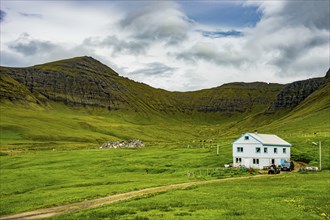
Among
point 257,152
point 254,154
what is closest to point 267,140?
point 257,152

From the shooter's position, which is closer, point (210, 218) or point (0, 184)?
point (210, 218)

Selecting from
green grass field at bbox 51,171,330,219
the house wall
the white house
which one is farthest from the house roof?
green grass field at bbox 51,171,330,219

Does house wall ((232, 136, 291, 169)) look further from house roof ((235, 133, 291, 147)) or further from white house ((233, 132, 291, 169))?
house roof ((235, 133, 291, 147))

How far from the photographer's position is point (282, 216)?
3412 cm

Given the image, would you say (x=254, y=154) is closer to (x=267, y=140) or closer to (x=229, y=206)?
(x=267, y=140)

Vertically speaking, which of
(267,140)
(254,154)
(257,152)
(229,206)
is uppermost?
(267,140)

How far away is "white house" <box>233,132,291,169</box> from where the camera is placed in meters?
107

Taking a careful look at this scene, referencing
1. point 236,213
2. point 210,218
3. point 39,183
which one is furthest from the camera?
point 39,183

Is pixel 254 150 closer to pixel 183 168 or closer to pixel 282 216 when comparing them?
pixel 183 168

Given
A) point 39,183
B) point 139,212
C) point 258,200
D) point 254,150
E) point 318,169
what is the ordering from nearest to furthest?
point 139,212 → point 258,200 → point 39,183 → point 318,169 → point 254,150

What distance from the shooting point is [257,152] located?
107 m

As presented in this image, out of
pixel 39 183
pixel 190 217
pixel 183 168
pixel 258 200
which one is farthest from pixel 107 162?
pixel 190 217

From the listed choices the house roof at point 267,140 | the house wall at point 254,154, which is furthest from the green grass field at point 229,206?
the house roof at point 267,140

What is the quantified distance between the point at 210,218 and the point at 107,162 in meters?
86.0
